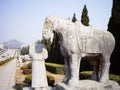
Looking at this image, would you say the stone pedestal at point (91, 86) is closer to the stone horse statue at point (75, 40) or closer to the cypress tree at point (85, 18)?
the stone horse statue at point (75, 40)

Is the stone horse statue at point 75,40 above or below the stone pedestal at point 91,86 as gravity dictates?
above

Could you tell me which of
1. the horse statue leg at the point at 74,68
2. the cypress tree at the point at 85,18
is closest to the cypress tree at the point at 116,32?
the horse statue leg at the point at 74,68

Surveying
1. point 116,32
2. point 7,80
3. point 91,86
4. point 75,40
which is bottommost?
point 7,80

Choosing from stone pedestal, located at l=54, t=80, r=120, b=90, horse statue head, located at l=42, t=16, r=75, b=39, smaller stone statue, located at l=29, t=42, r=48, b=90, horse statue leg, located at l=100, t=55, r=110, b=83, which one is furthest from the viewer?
smaller stone statue, located at l=29, t=42, r=48, b=90

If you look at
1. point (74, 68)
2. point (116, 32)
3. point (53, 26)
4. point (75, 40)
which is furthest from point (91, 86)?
point (116, 32)

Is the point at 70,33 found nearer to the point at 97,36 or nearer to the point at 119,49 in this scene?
the point at 97,36

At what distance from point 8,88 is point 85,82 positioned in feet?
18.8

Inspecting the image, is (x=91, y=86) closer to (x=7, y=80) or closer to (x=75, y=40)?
(x=75, y=40)

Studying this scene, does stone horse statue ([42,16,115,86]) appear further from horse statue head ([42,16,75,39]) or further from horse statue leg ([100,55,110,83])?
horse statue leg ([100,55,110,83])

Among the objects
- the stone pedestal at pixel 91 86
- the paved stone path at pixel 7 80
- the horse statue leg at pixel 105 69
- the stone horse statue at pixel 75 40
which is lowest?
the paved stone path at pixel 7 80

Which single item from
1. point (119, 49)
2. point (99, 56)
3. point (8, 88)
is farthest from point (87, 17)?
point (99, 56)

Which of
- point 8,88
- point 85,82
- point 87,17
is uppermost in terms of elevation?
point 87,17

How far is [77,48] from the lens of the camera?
7398 millimetres

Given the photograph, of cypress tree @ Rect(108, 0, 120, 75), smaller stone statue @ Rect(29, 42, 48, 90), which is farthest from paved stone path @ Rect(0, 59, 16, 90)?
cypress tree @ Rect(108, 0, 120, 75)
